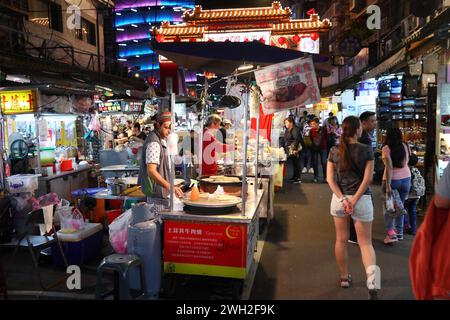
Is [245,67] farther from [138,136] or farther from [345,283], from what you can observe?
[138,136]

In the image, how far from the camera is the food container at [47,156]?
899cm

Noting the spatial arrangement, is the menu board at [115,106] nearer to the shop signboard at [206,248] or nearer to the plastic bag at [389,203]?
the plastic bag at [389,203]

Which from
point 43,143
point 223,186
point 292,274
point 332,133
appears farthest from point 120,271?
point 332,133

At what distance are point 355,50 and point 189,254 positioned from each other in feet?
37.5

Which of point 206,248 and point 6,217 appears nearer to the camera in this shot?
point 206,248

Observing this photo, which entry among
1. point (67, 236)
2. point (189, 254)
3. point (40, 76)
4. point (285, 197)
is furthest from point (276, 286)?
point (40, 76)

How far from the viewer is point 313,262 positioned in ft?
18.2

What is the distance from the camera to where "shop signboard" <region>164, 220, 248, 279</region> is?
402 cm

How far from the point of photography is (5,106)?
8.02 meters

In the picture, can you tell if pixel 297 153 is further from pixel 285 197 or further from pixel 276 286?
pixel 276 286

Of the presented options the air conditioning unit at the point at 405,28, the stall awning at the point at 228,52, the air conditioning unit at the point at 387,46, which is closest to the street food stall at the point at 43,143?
the stall awning at the point at 228,52

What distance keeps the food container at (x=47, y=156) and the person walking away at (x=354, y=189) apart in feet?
23.2

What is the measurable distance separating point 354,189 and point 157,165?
240 cm

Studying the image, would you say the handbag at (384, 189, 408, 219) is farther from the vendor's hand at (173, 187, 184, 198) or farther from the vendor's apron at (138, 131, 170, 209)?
the vendor's apron at (138, 131, 170, 209)
